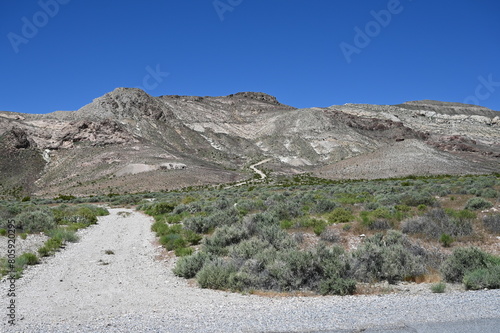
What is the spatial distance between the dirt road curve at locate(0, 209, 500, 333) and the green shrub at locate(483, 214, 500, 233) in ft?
24.6

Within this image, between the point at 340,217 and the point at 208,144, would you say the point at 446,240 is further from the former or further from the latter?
the point at 208,144

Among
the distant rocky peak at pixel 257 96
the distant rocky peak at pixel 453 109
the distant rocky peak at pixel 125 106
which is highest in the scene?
the distant rocky peak at pixel 257 96

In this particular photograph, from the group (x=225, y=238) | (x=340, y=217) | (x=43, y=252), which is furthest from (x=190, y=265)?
(x=340, y=217)

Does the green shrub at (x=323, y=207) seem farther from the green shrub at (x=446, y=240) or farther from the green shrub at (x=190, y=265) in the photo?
the green shrub at (x=190, y=265)

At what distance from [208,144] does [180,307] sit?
97.1 m

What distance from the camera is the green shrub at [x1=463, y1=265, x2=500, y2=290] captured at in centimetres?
836

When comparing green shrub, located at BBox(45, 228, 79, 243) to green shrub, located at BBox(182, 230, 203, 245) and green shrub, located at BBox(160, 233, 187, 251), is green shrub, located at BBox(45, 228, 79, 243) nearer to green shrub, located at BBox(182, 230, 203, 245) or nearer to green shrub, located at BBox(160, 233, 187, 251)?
green shrub, located at BBox(160, 233, 187, 251)

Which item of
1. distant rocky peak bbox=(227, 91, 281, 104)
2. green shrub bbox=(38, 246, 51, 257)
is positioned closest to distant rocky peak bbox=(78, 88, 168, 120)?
distant rocky peak bbox=(227, 91, 281, 104)

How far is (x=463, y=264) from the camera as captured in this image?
31.4ft

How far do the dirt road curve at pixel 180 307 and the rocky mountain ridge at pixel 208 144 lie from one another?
56.3 metres

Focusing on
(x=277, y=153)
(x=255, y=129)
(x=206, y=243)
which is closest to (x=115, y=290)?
(x=206, y=243)

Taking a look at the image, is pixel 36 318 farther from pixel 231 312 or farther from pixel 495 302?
pixel 495 302

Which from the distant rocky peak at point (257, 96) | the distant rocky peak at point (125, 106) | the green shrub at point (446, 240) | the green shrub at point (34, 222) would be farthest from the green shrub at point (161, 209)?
the distant rocky peak at point (257, 96)

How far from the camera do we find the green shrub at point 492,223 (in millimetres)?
14105
